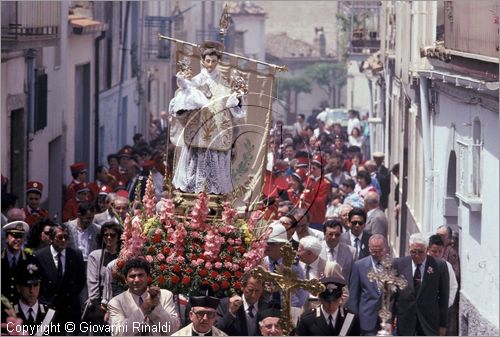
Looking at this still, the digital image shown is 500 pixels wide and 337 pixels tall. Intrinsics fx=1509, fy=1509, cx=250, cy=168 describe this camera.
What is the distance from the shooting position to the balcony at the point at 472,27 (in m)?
14.2

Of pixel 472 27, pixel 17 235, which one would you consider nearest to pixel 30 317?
pixel 17 235

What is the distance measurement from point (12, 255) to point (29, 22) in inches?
311

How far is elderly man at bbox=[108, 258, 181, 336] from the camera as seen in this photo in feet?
33.5

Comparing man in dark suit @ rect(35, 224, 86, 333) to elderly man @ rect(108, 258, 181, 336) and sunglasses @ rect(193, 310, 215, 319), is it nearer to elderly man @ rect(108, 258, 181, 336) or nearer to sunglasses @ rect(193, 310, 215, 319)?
elderly man @ rect(108, 258, 181, 336)

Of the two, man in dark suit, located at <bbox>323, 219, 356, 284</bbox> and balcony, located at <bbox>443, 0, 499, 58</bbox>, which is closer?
man in dark suit, located at <bbox>323, 219, 356, 284</bbox>

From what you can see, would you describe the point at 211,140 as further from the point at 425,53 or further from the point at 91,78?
the point at 91,78

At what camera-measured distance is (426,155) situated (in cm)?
1941

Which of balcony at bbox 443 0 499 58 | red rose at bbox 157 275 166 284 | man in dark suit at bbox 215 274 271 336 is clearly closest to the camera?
man in dark suit at bbox 215 274 271 336

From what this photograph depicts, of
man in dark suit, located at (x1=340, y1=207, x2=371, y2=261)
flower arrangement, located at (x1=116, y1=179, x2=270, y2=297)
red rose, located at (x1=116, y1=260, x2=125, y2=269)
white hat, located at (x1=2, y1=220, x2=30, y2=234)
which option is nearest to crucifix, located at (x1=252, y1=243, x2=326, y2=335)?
flower arrangement, located at (x1=116, y1=179, x2=270, y2=297)

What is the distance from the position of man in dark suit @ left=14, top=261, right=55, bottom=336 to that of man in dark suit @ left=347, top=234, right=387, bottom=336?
101 inches

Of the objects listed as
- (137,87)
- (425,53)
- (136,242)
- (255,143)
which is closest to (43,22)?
(425,53)

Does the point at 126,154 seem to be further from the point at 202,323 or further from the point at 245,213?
the point at 202,323

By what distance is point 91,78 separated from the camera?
29.3 meters

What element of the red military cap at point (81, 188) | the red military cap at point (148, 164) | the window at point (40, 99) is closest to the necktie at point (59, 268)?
the red military cap at point (81, 188)
